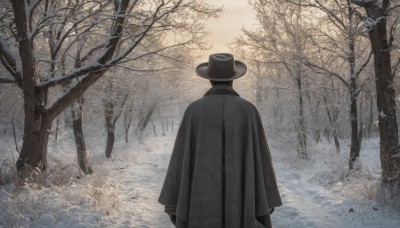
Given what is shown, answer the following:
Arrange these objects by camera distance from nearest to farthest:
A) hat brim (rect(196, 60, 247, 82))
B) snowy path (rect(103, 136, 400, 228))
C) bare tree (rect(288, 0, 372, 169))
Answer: hat brim (rect(196, 60, 247, 82)) → snowy path (rect(103, 136, 400, 228)) → bare tree (rect(288, 0, 372, 169))

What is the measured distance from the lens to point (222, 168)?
3.33 m

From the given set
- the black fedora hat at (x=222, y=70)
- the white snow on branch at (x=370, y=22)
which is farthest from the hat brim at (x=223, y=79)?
the white snow on branch at (x=370, y=22)

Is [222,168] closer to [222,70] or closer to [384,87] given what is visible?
[222,70]

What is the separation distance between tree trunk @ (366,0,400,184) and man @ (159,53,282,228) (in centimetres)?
558

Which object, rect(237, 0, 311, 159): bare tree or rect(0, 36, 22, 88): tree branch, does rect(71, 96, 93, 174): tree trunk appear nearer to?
rect(0, 36, 22, 88): tree branch

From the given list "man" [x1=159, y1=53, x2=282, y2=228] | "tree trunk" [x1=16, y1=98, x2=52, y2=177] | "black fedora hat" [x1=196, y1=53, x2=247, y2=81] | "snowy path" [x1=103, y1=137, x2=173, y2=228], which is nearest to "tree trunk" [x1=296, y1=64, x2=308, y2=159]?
"snowy path" [x1=103, y1=137, x2=173, y2=228]

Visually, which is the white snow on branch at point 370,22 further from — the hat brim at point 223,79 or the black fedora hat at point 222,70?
the black fedora hat at point 222,70

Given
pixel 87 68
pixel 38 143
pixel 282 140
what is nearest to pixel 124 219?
pixel 38 143

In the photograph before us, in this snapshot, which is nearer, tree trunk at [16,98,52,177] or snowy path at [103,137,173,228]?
snowy path at [103,137,173,228]

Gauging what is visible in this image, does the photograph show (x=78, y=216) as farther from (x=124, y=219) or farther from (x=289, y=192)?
(x=289, y=192)

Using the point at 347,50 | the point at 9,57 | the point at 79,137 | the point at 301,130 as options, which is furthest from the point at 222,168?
the point at 301,130

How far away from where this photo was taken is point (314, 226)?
7.05 m

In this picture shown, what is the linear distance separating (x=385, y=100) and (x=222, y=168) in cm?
608

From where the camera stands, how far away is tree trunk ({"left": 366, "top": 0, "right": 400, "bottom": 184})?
7.87 metres
